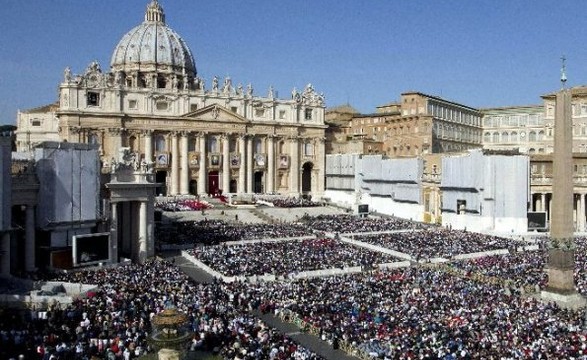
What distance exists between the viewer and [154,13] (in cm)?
10969

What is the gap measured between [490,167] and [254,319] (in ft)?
125

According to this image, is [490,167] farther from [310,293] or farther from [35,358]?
[35,358]

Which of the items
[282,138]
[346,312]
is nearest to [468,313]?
[346,312]

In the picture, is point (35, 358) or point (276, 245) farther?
point (276, 245)

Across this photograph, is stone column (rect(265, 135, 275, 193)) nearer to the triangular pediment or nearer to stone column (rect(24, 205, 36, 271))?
the triangular pediment

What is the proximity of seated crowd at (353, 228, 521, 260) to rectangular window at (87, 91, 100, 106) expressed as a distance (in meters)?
41.5

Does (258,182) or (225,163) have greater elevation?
(225,163)

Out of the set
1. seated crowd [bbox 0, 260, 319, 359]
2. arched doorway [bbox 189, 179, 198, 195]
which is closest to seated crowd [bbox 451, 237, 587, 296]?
seated crowd [bbox 0, 260, 319, 359]

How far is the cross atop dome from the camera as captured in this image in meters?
110

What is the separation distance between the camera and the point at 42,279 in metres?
30.9

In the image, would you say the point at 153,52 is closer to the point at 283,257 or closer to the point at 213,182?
the point at 213,182

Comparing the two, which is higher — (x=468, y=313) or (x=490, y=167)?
(x=490, y=167)

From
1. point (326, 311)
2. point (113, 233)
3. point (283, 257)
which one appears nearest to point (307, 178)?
point (283, 257)

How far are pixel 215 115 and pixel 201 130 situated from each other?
9.50 feet
